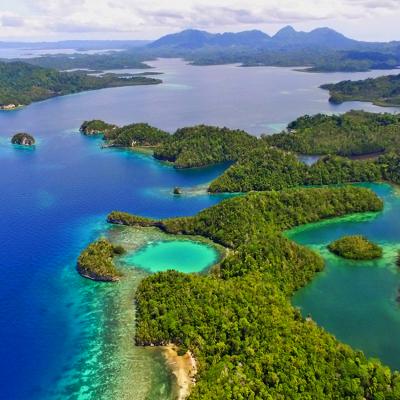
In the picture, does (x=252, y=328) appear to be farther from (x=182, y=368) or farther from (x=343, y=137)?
(x=343, y=137)

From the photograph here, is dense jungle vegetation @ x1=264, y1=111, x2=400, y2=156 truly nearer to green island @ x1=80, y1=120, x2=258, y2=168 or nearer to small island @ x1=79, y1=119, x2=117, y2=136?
green island @ x1=80, y1=120, x2=258, y2=168

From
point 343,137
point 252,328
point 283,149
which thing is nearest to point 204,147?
point 283,149

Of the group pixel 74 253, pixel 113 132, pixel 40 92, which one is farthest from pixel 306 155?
pixel 40 92

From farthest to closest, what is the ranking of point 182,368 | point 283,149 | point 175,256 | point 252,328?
point 283,149
point 175,256
point 252,328
point 182,368

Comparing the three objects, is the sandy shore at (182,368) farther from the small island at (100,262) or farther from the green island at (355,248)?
the green island at (355,248)

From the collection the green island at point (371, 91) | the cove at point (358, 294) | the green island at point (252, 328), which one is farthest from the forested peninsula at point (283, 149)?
the green island at point (371, 91)
